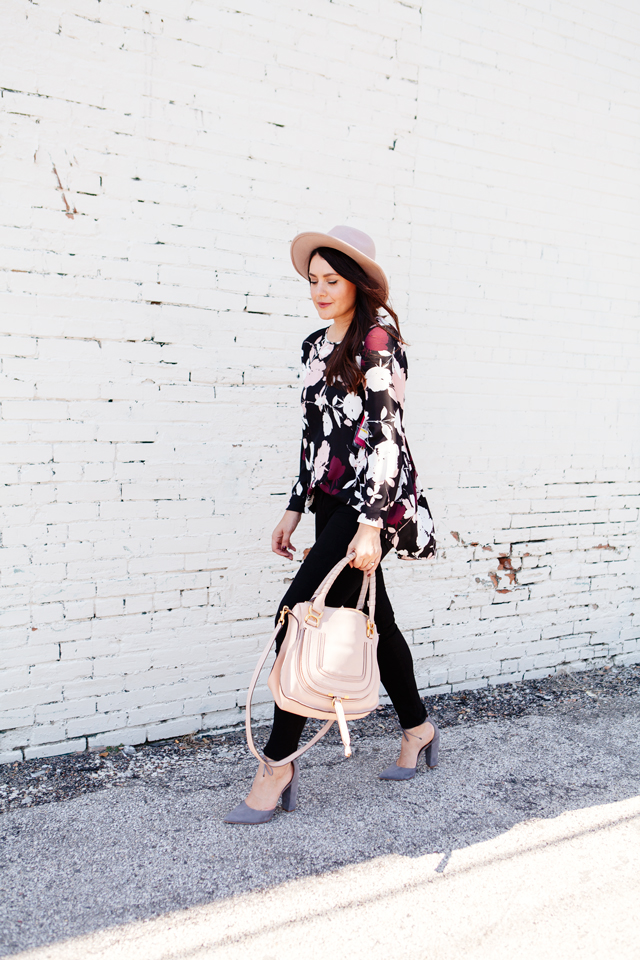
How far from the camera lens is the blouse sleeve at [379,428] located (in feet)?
6.80

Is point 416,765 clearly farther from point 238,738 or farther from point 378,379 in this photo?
point 378,379

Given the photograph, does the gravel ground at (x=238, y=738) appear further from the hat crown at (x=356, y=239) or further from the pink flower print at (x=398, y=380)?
the hat crown at (x=356, y=239)

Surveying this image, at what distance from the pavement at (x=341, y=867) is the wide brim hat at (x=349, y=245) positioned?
1811mm

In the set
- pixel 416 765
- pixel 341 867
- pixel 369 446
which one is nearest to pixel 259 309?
pixel 369 446

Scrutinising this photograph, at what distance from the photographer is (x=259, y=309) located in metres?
2.82

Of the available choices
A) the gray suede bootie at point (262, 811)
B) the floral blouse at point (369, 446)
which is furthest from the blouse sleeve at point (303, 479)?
the gray suede bootie at point (262, 811)

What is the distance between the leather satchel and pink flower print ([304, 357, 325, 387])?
0.63 meters

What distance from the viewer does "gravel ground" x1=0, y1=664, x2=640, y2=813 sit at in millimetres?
2463

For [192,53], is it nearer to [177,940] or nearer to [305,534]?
[305,534]

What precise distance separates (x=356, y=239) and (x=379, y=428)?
0.64 m

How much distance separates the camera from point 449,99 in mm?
3172

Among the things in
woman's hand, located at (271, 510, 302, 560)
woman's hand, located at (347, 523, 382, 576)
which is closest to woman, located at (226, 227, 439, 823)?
woman's hand, located at (347, 523, 382, 576)

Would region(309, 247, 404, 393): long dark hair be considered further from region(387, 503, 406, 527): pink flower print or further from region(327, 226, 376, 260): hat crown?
region(387, 503, 406, 527): pink flower print

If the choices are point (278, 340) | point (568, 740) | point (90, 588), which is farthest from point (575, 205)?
point (90, 588)
